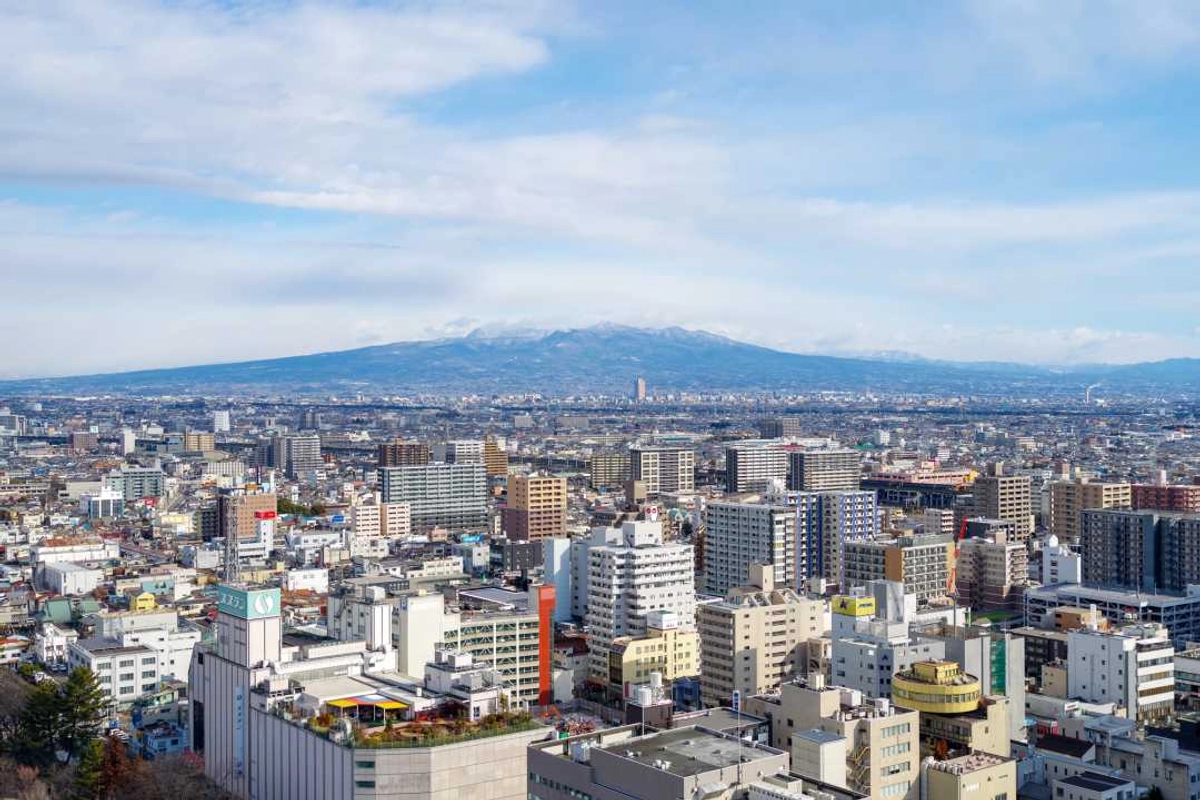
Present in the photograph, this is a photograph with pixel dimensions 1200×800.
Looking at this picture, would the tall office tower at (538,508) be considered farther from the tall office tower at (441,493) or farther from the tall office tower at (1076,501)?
the tall office tower at (1076,501)

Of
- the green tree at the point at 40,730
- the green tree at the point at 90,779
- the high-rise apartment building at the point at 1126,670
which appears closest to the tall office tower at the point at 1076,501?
the high-rise apartment building at the point at 1126,670

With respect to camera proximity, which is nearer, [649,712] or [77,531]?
[649,712]

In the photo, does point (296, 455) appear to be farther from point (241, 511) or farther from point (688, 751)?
point (688, 751)

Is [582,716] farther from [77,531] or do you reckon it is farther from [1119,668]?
[77,531]

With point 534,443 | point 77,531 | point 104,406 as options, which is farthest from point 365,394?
point 77,531

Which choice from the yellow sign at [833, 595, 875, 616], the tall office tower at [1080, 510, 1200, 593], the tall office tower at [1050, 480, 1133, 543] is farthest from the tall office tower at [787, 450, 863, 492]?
the yellow sign at [833, 595, 875, 616]

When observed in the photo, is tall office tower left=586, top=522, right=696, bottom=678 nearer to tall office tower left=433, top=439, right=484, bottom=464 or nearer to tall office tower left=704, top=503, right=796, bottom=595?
tall office tower left=704, top=503, right=796, bottom=595

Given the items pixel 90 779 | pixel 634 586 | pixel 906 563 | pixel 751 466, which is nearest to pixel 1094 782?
pixel 634 586
